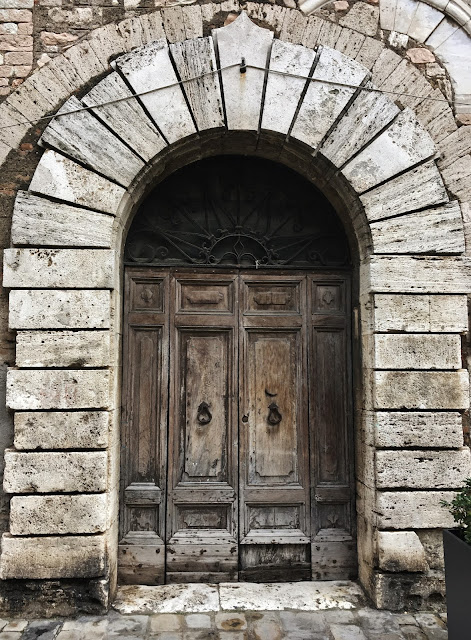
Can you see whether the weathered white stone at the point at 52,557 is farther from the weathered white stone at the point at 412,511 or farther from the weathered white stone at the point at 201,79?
the weathered white stone at the point at 201,79

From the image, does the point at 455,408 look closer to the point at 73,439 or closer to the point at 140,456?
the point at 140,456

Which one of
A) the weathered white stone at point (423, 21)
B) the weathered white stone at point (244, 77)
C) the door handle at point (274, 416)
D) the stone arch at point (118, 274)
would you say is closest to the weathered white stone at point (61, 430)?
the stone arch at point (118, 274)

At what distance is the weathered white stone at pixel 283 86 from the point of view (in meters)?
3.73

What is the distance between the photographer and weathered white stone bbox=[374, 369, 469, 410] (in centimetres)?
363

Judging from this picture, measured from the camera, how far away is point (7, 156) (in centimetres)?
366

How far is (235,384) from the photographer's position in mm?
4047

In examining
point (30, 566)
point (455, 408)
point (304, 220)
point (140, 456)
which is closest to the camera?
point (30, 566)

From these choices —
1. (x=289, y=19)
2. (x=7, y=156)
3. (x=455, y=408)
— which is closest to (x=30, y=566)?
(x=7, y=156)

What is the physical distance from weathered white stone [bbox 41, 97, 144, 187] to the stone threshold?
8.97 feet

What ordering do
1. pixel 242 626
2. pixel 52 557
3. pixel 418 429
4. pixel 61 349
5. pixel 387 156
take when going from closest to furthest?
pixel 242 626 → pixel 52 557 → pixel 61 349 → pixel 418 429 → pixel 387 156

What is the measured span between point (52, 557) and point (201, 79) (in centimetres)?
324

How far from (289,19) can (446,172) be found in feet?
4.97

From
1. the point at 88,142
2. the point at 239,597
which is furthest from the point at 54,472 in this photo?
the point at 88,142

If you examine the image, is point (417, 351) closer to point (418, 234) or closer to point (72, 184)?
point (418, 234)
